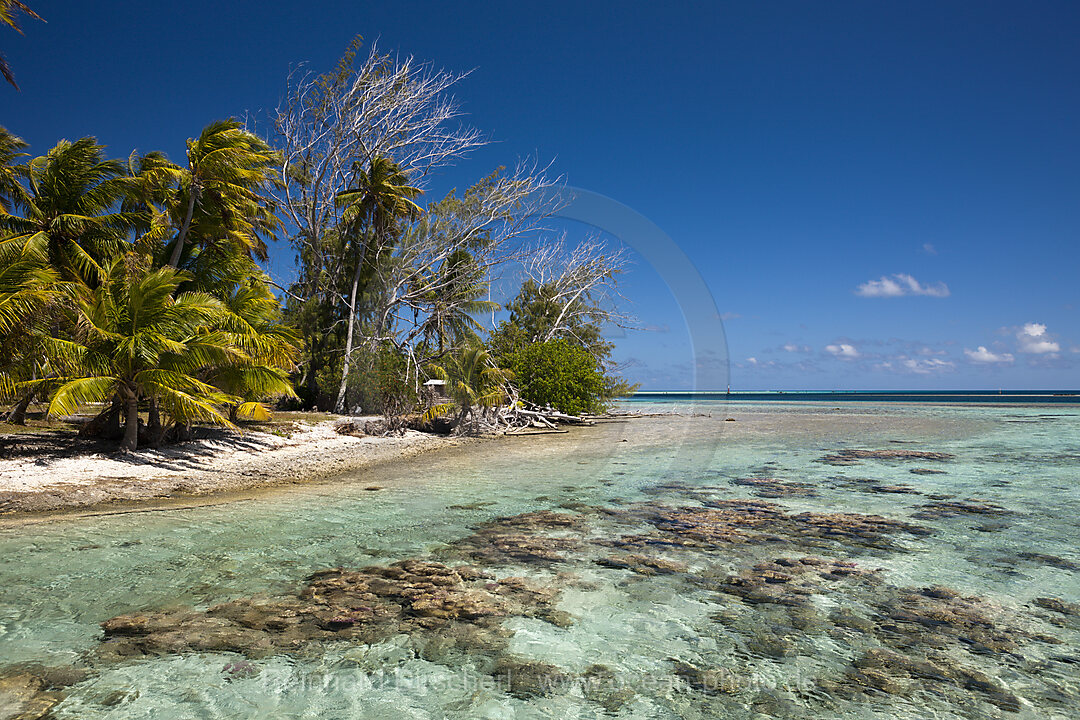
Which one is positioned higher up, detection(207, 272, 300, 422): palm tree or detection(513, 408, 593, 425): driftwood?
detection(207, 272, 300, 422): palm tree

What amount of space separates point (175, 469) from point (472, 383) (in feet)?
36.3

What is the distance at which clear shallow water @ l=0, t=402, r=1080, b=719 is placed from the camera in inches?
119

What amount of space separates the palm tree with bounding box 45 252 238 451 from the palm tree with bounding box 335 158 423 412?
10665 mm

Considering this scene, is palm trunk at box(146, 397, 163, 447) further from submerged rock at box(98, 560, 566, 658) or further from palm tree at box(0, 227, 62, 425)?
submerged rock at box(98, 560, 566, 658)

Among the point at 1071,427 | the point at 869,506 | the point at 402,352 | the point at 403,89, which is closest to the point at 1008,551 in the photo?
the point at 869,506

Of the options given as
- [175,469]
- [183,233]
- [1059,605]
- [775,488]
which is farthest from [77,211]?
[1059,605]

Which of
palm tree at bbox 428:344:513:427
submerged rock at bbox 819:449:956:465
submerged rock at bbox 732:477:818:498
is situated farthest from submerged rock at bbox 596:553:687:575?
palm tree at bbox 428:344:513:427

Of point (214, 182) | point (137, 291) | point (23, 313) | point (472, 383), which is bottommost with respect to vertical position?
point (472, 383)

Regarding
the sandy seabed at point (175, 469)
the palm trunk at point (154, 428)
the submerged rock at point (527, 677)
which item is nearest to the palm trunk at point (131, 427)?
the sandy seabed at point (175, 469)

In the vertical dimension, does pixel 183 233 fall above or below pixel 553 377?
above

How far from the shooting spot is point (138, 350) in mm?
9602

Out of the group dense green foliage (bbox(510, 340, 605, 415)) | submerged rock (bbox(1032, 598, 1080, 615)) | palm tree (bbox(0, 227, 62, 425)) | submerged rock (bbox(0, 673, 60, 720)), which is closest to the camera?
submerged rock (bbox(0, 673, 60, 720))

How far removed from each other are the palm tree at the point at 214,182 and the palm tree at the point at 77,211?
110cm

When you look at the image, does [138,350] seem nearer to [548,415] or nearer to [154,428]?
[154,428]
